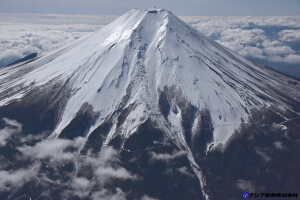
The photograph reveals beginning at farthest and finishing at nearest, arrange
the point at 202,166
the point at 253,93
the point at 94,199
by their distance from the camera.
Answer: the point at 253,93 < the point at 202,166 < the point at 94,199

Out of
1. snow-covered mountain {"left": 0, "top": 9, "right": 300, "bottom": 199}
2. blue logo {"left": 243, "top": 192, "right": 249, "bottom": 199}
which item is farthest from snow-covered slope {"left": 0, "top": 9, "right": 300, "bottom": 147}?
blue logo {"left": 243, "top": 192, "right": 249, "bottom": 199}

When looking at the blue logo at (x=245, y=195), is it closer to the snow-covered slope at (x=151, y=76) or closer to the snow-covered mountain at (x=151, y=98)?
the snow-covered mountain at (x=151, y=98)

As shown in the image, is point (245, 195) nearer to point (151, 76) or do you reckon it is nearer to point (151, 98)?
point (151, 98)

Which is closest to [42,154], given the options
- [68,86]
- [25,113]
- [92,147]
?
[92,147]

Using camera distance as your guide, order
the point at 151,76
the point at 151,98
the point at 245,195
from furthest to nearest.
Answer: the point at 151,76 < the point at 151,98 < the point at 245,195

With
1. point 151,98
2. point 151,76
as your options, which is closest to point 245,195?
point 151,98

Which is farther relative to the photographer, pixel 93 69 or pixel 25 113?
pixel 93 69

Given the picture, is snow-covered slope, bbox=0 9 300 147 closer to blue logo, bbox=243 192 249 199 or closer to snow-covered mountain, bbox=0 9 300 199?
snow-covered mountain, bbox=0 9 300 199

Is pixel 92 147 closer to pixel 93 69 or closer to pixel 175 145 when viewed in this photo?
pixel 175 145

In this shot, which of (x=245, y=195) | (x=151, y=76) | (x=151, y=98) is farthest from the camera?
(x=151, y=76)
